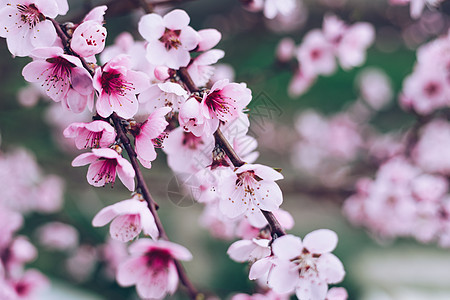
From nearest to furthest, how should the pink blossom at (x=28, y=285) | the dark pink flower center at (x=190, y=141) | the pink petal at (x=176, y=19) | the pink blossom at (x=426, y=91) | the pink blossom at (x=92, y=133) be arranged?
1. the pink blossom at (x=92, y=133)
2. the pink petal at (x=176, y=19)
3. the dark pink flower center at (x=190, y=141)
4. the pink blossom at (x=28, y=285)
5. the pink blossom at (x=426, y=91)

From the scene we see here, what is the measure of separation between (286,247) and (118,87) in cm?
39

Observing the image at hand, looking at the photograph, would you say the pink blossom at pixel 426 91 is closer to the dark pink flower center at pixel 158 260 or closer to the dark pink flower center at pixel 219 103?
the dark pink flower center at pixel 219 103

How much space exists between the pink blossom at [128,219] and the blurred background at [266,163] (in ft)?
2.44

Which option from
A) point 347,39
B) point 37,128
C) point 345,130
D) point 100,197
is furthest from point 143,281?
point 345,130

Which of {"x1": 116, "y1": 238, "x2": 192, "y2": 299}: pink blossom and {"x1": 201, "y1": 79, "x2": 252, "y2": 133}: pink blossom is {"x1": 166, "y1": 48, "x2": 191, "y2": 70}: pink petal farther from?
{"x1": 116, "y1": 238, "x2": 192, "y2": 299}: pink blossom

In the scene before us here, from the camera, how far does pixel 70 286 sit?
176cm

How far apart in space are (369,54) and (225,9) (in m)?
0.98

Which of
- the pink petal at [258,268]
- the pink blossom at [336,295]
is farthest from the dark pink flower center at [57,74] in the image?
the pink blossom at [336,295]

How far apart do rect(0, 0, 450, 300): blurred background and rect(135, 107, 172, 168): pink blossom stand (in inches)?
27.5

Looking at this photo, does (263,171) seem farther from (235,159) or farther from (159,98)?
(159,98)

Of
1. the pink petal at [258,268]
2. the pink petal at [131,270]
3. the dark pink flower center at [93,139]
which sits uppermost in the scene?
the pink petal at [258,268]

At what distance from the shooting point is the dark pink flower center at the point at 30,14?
683mm

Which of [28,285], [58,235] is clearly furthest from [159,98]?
[58,235]

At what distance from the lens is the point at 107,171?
694 mm
